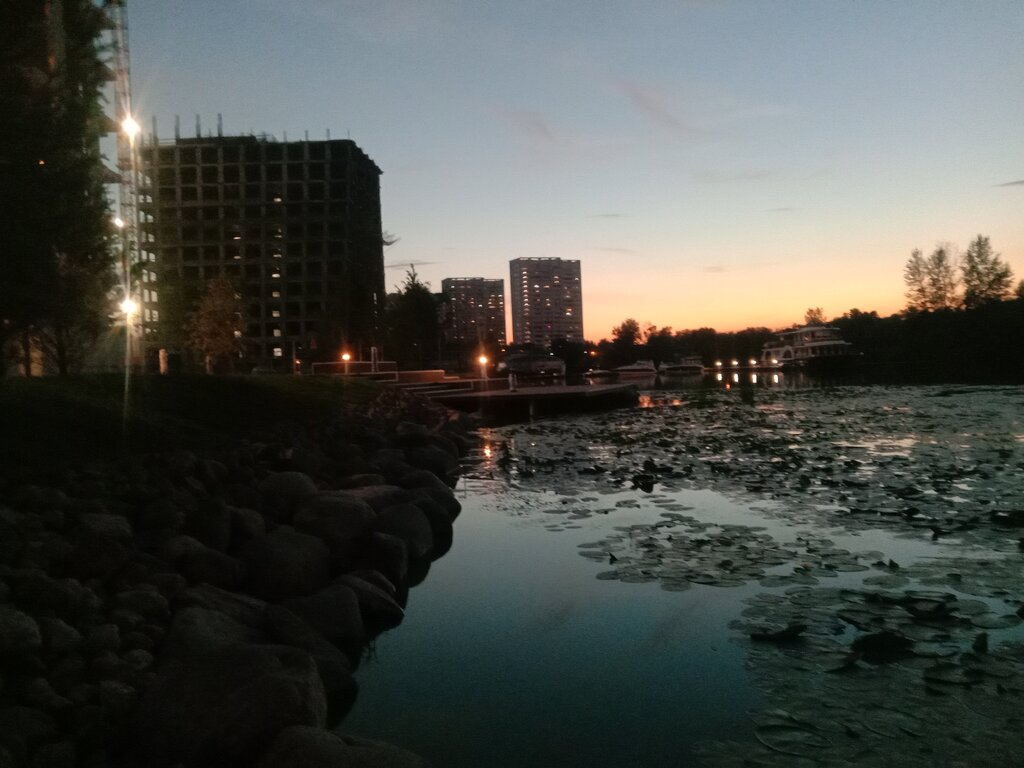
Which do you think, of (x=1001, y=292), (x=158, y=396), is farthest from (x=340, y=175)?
(x=158, y=396)

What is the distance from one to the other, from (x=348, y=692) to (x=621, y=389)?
37706 mm

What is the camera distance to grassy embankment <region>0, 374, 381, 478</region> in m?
10.2

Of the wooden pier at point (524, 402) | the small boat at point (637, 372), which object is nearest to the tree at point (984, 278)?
the small boat at point (637, 372)

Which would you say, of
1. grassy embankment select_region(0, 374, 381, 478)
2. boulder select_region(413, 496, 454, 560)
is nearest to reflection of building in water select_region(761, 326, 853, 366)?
grassy embankment select_region(0, 374, 381, 478)

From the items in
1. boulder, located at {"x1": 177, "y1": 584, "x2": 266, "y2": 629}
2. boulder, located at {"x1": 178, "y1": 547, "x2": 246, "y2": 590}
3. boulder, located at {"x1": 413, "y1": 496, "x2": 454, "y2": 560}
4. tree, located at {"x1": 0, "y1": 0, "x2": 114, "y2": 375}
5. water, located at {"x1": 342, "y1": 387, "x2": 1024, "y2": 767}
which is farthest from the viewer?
tree, located at {"x1": 0, "y1": 0, "x2": 114, "y2": 375}

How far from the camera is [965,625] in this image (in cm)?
638

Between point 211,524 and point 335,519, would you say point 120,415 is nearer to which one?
point 211,524

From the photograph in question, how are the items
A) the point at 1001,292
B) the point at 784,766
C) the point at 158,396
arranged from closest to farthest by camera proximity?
1. the point at 784,766
2. the point at 158,396
3. the point at 1001,292

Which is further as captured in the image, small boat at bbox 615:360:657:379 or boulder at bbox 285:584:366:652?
small boat at bbox 615:360:657:379

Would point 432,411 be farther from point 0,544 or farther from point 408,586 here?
point 0,544

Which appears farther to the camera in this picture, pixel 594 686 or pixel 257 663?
pixel 594 686

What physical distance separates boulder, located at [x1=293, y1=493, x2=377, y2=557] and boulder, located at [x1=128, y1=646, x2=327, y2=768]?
4201 millimetres

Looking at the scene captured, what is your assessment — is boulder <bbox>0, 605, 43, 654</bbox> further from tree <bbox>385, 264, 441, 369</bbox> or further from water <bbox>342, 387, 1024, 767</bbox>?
tree <bbox>385, 264, 441, 369</bbox>

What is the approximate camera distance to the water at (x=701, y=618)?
206 inches
